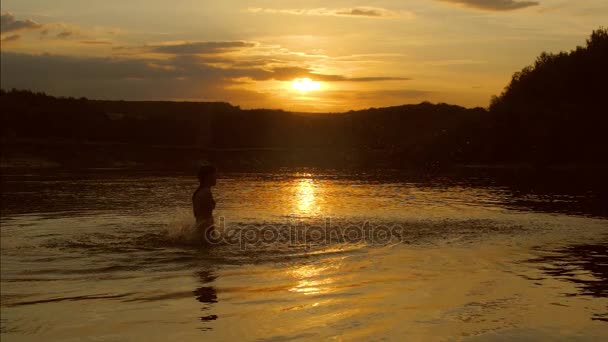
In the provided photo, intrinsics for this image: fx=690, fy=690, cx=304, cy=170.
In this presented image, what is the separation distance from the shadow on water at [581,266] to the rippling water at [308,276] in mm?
41

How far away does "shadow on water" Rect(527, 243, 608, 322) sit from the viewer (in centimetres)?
1076

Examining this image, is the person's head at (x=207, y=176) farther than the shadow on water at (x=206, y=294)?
Yes

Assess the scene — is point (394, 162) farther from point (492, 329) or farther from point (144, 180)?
point (492, 329)

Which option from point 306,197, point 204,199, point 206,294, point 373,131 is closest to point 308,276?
point 206,294

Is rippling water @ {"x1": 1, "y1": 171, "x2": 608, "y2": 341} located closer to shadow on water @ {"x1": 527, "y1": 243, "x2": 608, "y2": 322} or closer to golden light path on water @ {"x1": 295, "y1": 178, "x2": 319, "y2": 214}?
shadow on water @ {"x1": 527, "y1": 243, "x2": 608, "y2": 322}

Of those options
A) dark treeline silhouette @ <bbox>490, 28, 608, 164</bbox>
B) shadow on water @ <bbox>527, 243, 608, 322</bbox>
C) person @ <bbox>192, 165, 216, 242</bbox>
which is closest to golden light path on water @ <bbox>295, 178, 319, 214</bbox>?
person @ <bbox>192, 165, 216, 242</bbox>

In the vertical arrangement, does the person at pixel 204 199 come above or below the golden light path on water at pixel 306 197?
above

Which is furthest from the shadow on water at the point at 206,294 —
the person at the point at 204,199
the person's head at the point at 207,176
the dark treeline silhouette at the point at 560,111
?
the dark treeline silhouette at the point at 560,111

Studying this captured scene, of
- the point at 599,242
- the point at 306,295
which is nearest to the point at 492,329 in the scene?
the point at 306,295

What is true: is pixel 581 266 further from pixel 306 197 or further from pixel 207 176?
pixel 306 197

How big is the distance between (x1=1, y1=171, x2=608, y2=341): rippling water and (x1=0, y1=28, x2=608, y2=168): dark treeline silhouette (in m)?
39.0

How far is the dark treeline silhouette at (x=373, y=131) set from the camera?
60.6 m

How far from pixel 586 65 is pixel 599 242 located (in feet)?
172

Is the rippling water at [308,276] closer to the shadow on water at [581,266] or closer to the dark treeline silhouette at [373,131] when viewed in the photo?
the shadow on water at [581,266]
